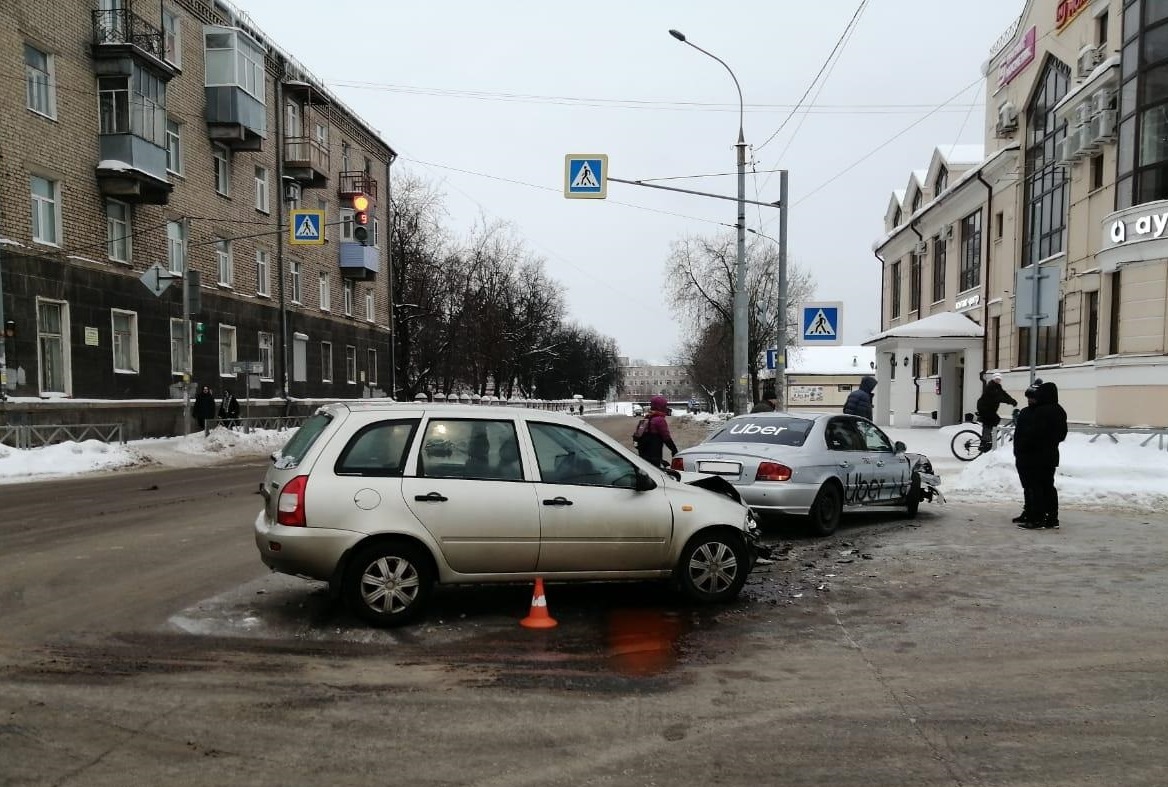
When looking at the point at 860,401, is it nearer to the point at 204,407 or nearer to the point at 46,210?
the point at 204,407

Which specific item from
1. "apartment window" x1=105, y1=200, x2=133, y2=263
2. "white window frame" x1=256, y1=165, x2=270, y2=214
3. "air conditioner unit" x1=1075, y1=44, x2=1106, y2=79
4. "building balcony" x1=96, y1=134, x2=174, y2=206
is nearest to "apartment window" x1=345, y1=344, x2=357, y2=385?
"white window frame" x1=256, y1=165, x2=270, y2=214

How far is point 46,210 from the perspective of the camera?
21453 millimetres

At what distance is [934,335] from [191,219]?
82.5 ft

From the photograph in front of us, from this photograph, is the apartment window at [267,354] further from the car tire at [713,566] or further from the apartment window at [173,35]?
the car tire at [713,566]

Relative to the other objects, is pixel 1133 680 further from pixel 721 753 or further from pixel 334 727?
pixel 334 727

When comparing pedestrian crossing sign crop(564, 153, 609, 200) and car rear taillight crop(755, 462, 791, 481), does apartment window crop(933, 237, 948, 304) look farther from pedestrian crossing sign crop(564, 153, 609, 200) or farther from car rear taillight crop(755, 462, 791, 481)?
car rear taillight crop(755, 462, 791, 481)

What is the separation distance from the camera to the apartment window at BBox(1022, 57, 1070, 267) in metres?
25.0

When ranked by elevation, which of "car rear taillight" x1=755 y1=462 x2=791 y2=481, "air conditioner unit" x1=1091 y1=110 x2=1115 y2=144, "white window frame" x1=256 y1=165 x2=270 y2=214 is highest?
"white window frame" x1=256 y1=165 x2=270 y2=214

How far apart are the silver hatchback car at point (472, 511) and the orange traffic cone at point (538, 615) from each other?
167 mm

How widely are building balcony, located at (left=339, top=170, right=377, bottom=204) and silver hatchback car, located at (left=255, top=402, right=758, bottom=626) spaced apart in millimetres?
34821

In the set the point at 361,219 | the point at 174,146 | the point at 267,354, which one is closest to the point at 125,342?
the point at 174,146

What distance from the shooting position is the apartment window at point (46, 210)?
21016 millimetres

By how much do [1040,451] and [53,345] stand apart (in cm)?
2211

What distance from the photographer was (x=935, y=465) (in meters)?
18.8
